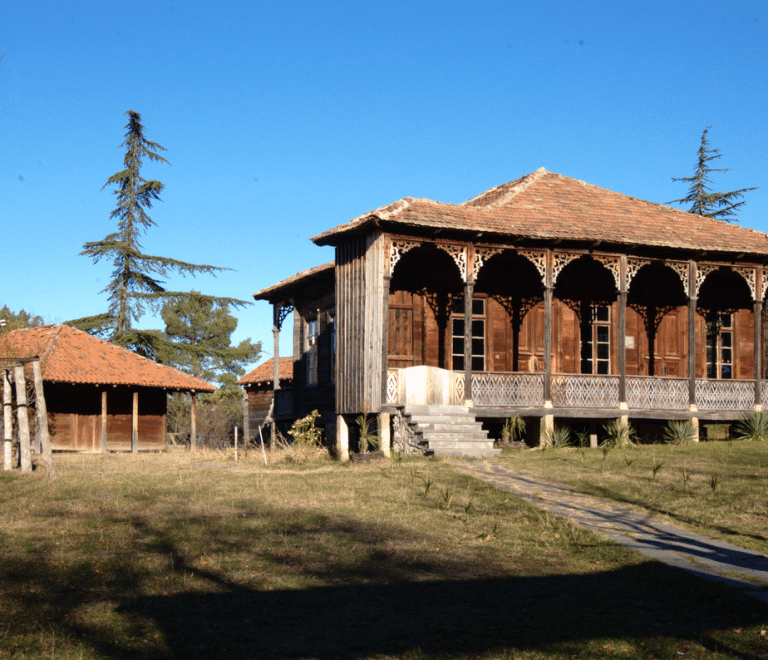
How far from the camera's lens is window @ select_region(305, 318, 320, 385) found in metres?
24.1

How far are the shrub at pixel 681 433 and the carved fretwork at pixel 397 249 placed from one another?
7.37m

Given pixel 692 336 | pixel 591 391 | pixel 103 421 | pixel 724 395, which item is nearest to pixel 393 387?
pixel 591 391

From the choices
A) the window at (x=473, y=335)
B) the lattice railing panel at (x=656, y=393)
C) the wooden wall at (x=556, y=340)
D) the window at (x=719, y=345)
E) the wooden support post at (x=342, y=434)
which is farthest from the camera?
the window at (x=719, y=345)

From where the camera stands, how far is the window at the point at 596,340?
2269cm

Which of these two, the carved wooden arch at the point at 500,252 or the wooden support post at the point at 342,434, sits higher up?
the carved wooden arch at the point at 500,252

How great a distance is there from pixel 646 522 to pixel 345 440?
10.1 metres

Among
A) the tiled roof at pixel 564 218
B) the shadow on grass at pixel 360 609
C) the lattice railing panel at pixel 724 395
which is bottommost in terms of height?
the shadow on grass at pixel 360 609

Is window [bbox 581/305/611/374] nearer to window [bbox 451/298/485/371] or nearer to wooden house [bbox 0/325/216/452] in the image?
window [bbox 451/298/485/371]

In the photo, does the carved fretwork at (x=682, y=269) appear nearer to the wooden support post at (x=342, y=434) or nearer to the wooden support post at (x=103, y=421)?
the wooden support post at (x=342, y=434)

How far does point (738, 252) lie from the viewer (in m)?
20.2

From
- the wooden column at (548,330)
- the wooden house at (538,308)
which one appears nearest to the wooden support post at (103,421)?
the wooden house at (538,308)

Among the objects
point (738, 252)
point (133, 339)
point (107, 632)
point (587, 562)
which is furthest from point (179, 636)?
point (133, 339)

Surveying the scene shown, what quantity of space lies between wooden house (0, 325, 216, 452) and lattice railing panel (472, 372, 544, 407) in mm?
13360

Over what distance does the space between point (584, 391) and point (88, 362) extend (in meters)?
16.3
